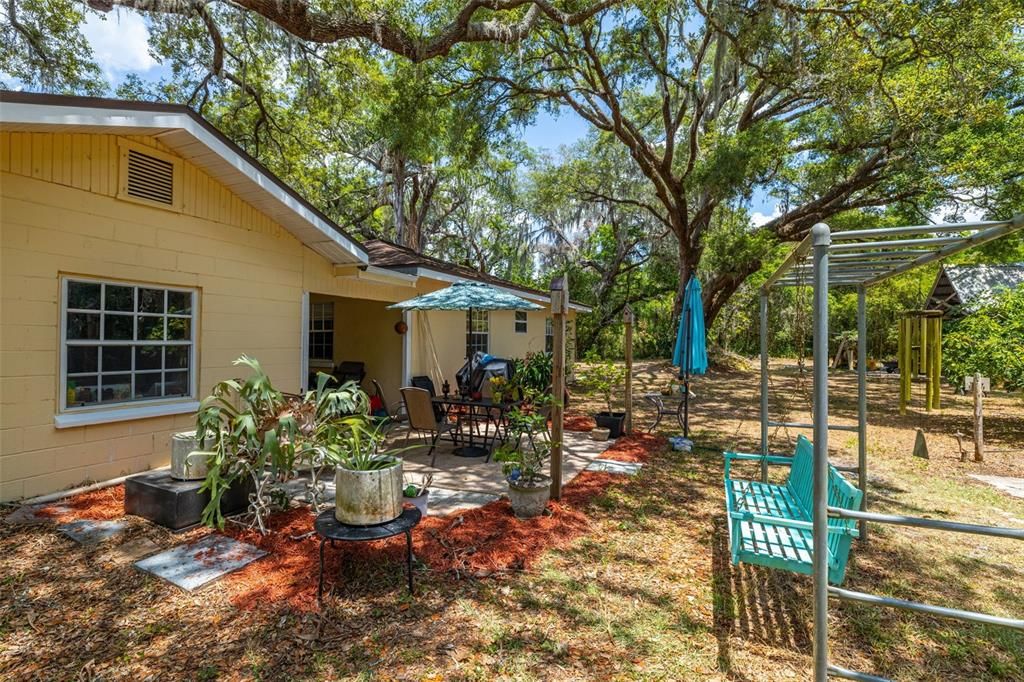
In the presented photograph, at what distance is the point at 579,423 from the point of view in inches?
368

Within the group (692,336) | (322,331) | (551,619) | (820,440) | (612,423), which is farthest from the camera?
(322,331)

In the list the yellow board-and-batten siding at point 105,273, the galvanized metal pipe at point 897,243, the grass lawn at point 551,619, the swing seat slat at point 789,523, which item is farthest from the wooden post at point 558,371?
the yellow board-and-batten siding at point 105,273

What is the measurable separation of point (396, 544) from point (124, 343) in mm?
3820

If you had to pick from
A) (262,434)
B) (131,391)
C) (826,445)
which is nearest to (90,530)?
(262,434)

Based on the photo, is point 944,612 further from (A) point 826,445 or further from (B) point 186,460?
(B) point 186,460

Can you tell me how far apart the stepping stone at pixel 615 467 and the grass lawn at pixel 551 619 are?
1.65 m

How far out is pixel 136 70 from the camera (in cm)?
1289

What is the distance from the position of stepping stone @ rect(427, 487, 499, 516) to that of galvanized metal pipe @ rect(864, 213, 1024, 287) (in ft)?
13.1

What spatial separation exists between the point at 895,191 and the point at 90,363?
54.4 ft

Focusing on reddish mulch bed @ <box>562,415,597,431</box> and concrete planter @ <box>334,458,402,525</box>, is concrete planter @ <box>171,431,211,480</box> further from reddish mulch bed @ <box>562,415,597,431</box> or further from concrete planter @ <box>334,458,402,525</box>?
reddish mulch bed @ <box>562,415,597,431</box>

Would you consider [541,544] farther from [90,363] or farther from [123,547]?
[90,363]

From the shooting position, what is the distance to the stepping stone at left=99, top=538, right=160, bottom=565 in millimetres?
3527

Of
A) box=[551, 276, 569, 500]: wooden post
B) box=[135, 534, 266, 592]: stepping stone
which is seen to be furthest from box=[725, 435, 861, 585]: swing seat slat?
box=[135, 534, 266, 592]: stepping stone

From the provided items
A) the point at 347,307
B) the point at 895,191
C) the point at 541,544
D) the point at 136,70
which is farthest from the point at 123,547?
the point at 895,191
